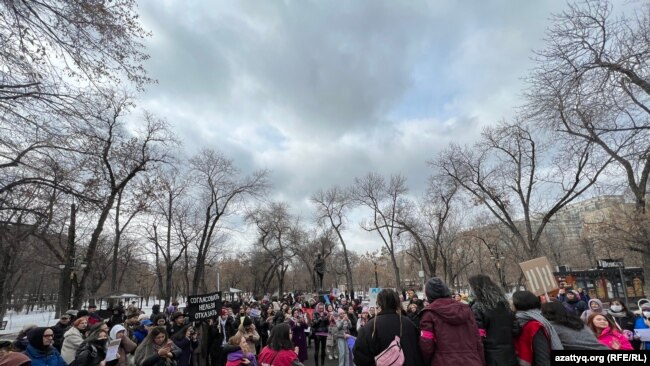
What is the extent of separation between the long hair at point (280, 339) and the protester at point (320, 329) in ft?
21.2

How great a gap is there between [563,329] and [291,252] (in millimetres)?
47981

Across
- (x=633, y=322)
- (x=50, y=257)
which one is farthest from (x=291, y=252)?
(x=633, y=322)

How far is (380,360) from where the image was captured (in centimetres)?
338

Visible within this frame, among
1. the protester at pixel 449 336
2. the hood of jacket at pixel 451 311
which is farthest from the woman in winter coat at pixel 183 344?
the hood of jacket at pixel 451 311

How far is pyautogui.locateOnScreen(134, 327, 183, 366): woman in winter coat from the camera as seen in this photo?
17.4 feet

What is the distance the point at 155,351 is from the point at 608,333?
6.42 metres

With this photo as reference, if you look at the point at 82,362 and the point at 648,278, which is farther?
the point at 648,278

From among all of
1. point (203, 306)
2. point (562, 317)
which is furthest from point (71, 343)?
point (562, 317)

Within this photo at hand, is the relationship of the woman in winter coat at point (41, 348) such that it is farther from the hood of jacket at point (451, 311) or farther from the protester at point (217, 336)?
the hood of jacket at point (451, 311)

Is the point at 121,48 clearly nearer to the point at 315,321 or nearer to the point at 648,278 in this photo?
the point at 315,321

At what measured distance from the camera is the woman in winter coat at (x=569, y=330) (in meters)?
3.56

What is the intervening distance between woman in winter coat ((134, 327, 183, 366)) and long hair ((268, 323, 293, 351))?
188cm

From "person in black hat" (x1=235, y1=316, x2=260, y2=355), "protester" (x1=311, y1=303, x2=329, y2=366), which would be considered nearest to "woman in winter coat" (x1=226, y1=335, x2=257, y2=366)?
"person in black hat" (x1=235, y1=316, x2=260, y2=355)

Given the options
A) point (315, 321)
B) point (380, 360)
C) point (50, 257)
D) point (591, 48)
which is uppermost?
point (591, 48)
